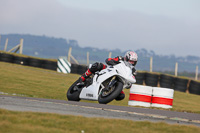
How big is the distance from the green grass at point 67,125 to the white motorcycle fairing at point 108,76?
398 cm

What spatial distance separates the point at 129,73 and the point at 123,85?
1.20 feet

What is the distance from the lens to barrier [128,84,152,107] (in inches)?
521

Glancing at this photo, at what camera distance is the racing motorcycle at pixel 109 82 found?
33.4 ft

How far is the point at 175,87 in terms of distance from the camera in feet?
88.0

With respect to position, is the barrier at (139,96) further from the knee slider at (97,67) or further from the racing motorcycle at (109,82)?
the racing motorcycle at (109,82)

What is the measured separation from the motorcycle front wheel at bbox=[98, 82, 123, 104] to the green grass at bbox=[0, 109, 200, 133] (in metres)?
3.55

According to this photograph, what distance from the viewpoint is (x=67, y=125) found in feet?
18.2

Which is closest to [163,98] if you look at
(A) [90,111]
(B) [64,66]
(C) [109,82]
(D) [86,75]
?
(D) [86,75]

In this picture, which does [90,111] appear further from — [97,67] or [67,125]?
[97,67]

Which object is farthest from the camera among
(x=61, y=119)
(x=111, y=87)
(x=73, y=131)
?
(x=111, y=87)

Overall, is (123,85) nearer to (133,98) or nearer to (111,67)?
Answer: (111,67)

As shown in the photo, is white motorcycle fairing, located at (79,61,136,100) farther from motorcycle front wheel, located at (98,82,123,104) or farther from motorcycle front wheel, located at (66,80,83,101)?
motorcycle front wheel, located at (66,80,83,101)

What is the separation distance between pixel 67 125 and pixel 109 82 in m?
5.17

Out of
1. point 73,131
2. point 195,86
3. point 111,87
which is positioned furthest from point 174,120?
point 195,86
